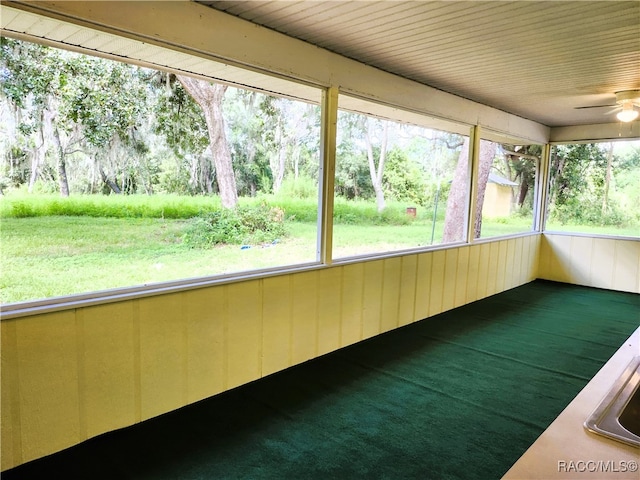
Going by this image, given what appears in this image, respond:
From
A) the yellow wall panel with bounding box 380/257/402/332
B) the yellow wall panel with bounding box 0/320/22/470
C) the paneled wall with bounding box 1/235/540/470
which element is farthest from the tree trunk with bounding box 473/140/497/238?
the yellow wall panel with bounding box 0/320/22/470

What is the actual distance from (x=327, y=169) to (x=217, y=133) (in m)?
0.86

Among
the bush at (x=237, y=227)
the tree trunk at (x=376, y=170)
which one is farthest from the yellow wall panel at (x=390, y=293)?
the bush at (x=237, y=227)

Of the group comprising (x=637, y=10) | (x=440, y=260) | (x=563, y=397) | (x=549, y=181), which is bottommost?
(x=563, y=397)

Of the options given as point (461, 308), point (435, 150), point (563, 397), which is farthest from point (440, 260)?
point (435, 150)

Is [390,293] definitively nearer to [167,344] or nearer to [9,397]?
[167,344]

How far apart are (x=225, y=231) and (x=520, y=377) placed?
2402 millimetres

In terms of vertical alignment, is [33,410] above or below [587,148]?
below

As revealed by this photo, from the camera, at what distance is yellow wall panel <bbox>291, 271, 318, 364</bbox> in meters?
3.17

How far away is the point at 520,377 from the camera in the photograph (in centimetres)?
319

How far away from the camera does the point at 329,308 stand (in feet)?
11.3

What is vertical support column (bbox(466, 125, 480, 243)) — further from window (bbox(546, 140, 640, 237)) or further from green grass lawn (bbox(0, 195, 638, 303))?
window (bbox(546, 140, 640, 237))

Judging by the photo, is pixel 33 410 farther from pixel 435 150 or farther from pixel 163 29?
pixel 435 150

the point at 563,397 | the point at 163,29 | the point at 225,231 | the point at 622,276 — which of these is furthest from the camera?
the point at 622,276

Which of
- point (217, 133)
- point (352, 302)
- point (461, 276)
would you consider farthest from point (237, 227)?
point (461, 276)
